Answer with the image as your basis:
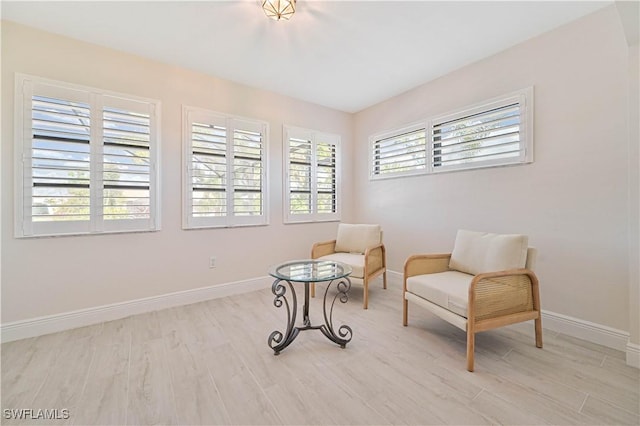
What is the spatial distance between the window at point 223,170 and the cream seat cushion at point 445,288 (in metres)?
2.13

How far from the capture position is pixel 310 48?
261cm

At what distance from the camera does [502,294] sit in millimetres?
1916

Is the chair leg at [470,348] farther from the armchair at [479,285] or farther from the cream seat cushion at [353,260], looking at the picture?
the cream seat cushion at [353,260]

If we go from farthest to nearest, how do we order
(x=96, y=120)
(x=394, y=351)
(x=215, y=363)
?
(x=96, y=120) < (x=394, y=351) < (x=215, y=363)

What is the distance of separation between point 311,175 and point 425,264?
218 cm

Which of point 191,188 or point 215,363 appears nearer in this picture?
point 215,363

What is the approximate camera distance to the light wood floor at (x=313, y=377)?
1415 mm

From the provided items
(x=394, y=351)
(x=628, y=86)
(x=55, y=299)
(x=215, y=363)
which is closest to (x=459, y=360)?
(x=394, y=351)

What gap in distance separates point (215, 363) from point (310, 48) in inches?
113

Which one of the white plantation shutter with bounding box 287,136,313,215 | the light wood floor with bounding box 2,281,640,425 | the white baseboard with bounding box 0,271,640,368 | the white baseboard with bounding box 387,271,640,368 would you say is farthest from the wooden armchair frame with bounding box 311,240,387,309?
the white baseboard with bounding box 387,271,640,368

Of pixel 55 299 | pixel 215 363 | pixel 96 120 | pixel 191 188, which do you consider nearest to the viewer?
pixel 215 363

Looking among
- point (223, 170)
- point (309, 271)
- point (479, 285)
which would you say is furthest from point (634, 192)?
point (223, 170)

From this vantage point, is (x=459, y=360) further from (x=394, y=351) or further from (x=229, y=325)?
(x=229, y=325)

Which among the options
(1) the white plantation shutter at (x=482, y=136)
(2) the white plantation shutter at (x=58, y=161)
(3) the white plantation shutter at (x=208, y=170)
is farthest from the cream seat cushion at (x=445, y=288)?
(2) the white plantation shutter at (x=58, y=161)
